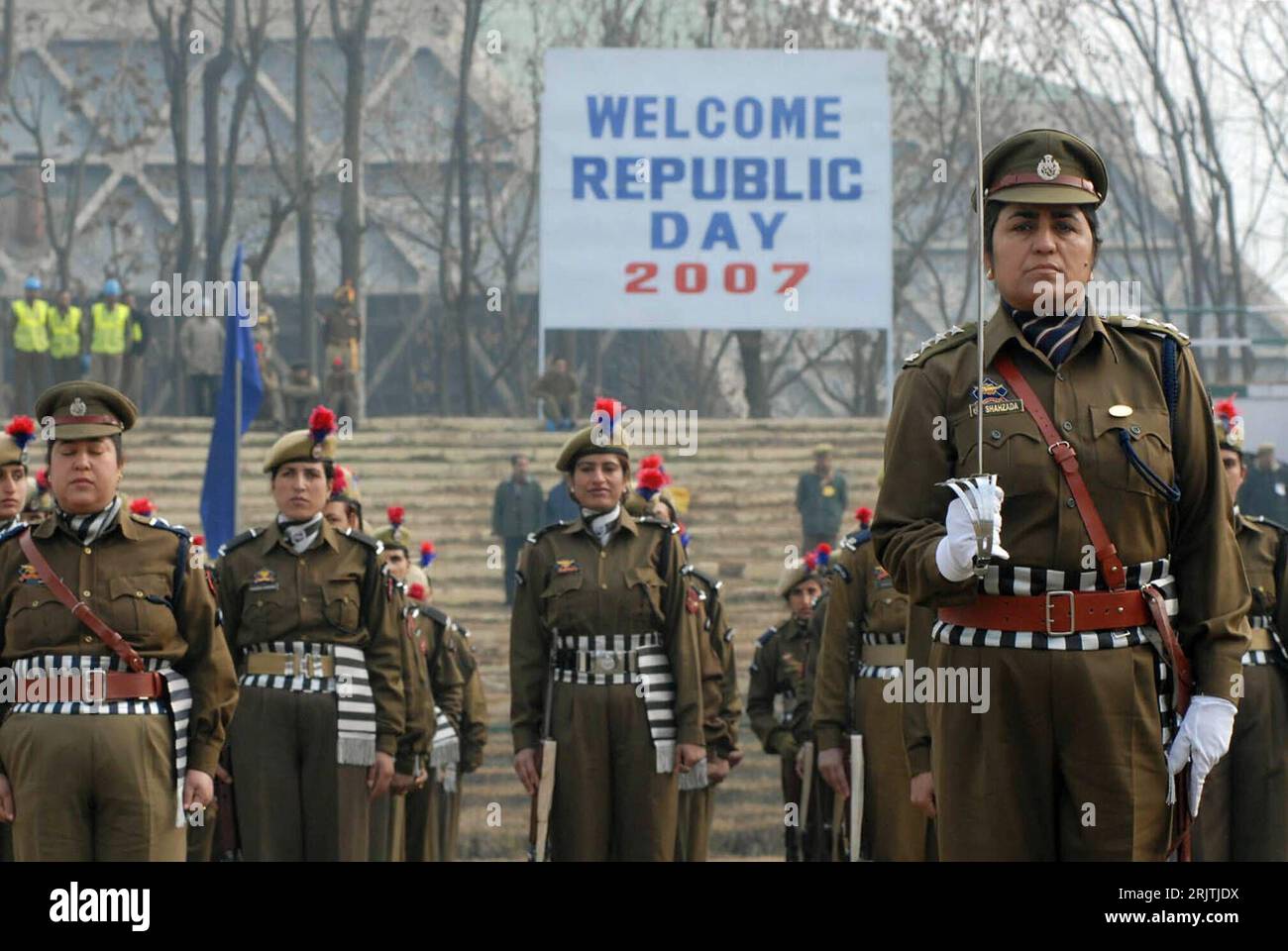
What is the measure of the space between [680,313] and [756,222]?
1418 millimetres

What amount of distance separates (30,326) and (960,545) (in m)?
28.2

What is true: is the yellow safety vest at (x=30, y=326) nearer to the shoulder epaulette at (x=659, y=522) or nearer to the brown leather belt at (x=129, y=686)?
the shoulder epaulette at (x=659, y=522)

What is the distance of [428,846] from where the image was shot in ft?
43.6

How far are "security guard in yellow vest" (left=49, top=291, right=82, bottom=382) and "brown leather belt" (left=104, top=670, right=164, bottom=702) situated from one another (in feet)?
80.8

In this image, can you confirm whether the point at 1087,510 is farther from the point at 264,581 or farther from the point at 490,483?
the point at 490,483

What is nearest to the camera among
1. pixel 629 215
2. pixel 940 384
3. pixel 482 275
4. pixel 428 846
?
pixel 940 384

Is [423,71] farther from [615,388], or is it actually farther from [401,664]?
[401,664]

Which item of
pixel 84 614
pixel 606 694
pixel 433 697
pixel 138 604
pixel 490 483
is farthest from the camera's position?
pixel 490 483

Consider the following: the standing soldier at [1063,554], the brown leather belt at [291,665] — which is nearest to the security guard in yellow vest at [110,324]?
the brown leather belt at [291,665]

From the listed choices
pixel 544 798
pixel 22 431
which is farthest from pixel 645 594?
pixel 22 431

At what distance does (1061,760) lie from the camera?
5.84 meters

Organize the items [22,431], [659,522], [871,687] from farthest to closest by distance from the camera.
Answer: [871,687] < [659,522] < [22,431]

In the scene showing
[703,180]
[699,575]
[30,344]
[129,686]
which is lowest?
[129,686]
